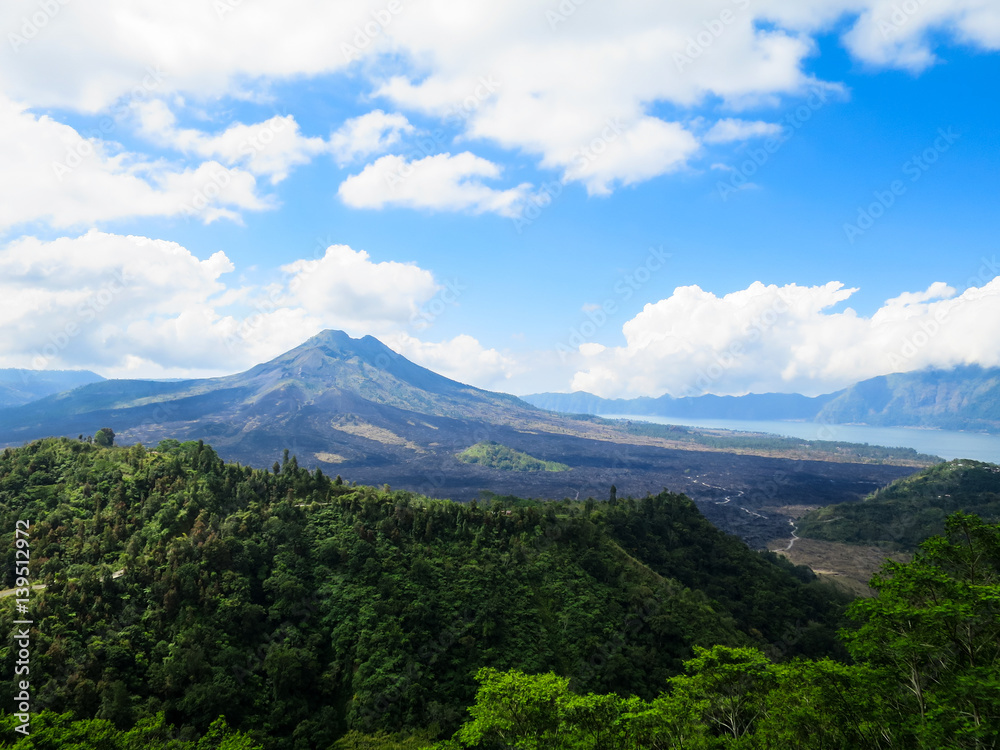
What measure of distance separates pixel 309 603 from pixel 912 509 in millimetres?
121859

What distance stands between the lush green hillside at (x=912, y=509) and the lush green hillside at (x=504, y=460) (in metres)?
89.0

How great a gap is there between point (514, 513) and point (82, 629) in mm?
29335

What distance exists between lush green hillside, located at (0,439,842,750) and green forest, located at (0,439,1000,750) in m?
0.14

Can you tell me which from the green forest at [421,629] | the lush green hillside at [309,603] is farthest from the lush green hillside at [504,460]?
the lush green hillside at [309,603]

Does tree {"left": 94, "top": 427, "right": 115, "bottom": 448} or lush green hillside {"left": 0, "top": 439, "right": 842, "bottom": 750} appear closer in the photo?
lush green hillside {"left": 0, "top": 439, "right": 842, "bottom": 750}

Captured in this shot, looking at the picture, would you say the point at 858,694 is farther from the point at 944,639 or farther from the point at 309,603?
the point at 309,603

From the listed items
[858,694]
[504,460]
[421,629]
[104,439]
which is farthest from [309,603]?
[504,460]

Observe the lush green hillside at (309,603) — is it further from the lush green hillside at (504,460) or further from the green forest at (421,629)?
the lush green hillside at (504,460)

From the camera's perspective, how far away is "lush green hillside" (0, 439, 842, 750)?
78.3ft

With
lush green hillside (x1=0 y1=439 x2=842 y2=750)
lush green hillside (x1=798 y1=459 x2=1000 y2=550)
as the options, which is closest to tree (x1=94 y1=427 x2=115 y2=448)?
lush green hillside (x1=0 y1=439 x2=842 y2=750)

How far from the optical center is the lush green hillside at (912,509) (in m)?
94.2

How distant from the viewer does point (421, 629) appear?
30.4 meters

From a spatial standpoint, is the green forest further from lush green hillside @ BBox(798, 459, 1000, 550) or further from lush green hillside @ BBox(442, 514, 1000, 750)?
lush green hillside @ BBox(798, 459, 1000, 550)

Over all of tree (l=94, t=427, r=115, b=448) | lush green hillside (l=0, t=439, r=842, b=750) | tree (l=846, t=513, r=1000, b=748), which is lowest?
lush green hillside (l=0, t=439, r=842, b=750)
